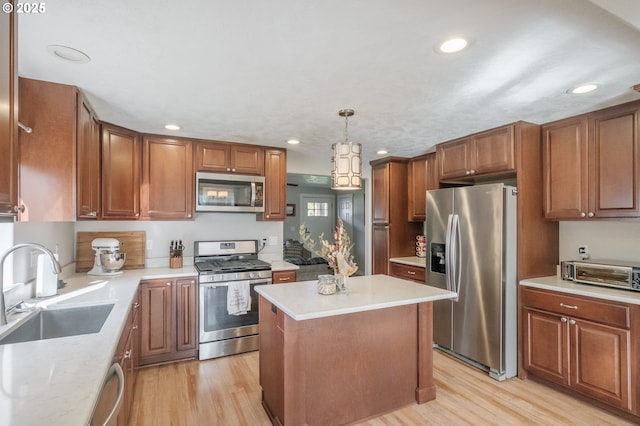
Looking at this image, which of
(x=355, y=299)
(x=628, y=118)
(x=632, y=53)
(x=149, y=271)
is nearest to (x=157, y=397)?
(x=149, y=271)

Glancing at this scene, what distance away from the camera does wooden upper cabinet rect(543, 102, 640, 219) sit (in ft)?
8.31

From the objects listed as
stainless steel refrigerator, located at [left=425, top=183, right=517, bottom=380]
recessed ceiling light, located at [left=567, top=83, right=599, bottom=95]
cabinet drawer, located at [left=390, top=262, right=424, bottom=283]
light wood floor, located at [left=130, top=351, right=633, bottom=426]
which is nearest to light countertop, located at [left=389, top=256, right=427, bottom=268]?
cabinet drawer, located at [left=390, top=262, right=424, bottom=283]

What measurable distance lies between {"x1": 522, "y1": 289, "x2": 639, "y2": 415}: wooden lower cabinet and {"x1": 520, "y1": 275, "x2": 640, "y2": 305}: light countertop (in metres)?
0.05

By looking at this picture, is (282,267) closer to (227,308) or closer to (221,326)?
(227,308)

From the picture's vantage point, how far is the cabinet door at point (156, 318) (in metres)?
3.17

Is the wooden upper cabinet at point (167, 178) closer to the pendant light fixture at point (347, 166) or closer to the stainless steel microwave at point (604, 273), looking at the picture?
the pendant light fixture at point (347, 166)

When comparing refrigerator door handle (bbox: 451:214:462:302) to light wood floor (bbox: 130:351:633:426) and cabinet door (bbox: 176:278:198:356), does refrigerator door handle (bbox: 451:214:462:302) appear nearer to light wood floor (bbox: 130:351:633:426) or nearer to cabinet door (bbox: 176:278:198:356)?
light wood floor (bbox: 130:351:633:426)

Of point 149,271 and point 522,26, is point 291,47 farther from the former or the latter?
point 149,271

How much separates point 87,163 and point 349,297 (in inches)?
89.1

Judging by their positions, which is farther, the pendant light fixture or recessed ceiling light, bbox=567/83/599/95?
the pendant light fixture

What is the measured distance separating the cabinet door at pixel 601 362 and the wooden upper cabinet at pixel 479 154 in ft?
4.82

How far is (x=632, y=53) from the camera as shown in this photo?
1.79m

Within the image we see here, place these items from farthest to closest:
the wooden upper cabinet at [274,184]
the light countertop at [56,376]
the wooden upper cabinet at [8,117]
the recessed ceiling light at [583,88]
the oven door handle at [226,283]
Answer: the wooden upper cabinet at [274,184]
the oven door handle at [226,283]
the recessed ceiling light at [583,88]
the wooden upper cabinet at [8,117]
the light countertop at [56,376]

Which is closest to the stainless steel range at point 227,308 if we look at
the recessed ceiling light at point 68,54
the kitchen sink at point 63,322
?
the kitchen sink at point 63,322
